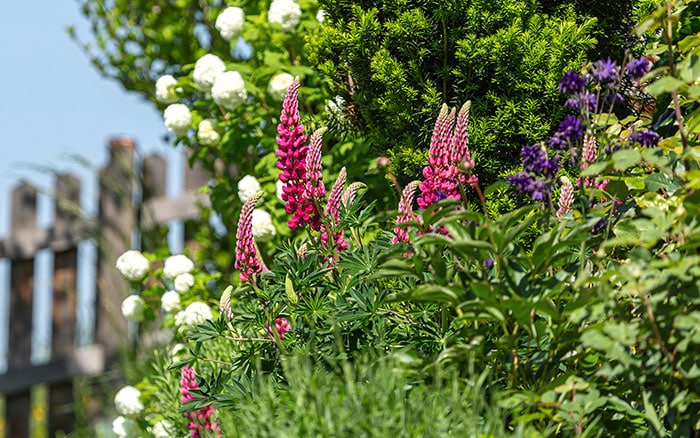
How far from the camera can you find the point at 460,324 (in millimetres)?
2604

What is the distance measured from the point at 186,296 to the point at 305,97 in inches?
40.9

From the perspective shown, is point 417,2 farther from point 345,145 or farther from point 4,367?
point 4,367

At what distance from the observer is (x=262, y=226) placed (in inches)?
146

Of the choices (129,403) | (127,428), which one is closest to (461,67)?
(129,403)

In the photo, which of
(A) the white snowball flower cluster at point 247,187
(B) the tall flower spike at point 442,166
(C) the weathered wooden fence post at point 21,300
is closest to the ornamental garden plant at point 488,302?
(B) the tall flower spike at point 442,166

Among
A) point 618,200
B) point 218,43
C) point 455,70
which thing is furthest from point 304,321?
point 218,43

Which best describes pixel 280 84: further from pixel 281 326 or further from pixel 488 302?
pixel 488 302

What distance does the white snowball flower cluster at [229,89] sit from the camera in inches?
150

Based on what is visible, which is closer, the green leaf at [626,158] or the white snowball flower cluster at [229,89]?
the green leaf at [626,158]

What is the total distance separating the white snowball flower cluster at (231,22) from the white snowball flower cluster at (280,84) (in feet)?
1.31

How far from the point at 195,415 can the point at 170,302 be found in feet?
3.40

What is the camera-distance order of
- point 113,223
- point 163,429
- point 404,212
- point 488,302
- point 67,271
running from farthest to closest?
point 67,271 → point 113,223 → point 163,429 → point 404,212 → point 488,302

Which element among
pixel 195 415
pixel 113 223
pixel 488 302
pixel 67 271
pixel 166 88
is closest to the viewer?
pixel 488 302

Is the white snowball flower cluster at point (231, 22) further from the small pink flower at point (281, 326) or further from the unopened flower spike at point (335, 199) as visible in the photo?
the small pink flower at point (281, 326)
